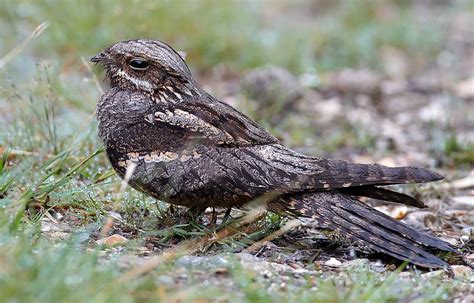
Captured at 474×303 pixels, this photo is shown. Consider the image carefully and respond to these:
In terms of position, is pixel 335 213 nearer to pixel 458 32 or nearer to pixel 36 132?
pixel 36 132

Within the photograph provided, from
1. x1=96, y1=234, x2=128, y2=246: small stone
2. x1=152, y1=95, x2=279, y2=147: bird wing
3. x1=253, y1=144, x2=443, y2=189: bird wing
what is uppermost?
x1=152, y1=95, x2=279, y2=147: bird wing

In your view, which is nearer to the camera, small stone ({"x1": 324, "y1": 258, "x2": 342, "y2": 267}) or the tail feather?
small stone ({"x1": 324, "y1": 258, "x2": 342, "y2": 267})

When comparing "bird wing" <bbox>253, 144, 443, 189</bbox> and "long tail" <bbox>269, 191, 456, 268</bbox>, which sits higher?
"bird wing" <bbox>253, 144, 443, 189</bbox>

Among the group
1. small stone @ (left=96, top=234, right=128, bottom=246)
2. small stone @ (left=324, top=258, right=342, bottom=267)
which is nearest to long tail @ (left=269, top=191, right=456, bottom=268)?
small stone @ (left=324, top=258, right=342, bottom=267)

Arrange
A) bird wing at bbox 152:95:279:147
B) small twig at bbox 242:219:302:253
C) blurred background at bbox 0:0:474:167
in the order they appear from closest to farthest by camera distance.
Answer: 1. small twig at bbox 242:219:302:253
2. bird wing at bbox 152:95:279:147
3. blurred background at bbox 0:0:474:167

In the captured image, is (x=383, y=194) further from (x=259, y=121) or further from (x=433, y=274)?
(x=259, y=121)

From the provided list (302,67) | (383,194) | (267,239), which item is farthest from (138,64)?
(302,67)

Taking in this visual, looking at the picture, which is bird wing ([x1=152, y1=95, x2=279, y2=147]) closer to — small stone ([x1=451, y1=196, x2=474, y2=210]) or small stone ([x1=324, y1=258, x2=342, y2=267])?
small stone ([x1=324, y1=258, x2=342, y2=267])
